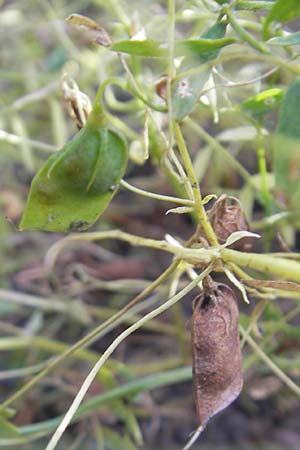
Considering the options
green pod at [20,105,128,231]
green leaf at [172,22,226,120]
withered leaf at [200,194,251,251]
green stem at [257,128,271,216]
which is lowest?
green stem at [257,128,271,216]

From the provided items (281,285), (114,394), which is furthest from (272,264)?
(114,394)

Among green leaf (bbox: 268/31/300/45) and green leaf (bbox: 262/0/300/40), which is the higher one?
green leaf (bbox: 262/0/300/40)

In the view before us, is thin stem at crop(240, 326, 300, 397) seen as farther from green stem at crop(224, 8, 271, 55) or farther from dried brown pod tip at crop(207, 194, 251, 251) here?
green stem at crop(224, 8, 271, 55)

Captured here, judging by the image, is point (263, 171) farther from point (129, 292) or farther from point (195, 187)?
point (129, 292)

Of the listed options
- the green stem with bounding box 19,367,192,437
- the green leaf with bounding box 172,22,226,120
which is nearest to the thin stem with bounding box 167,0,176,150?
the green leaf with bounding box 172,22,226,120

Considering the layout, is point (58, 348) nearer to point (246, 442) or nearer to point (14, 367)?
point (14, 367)
